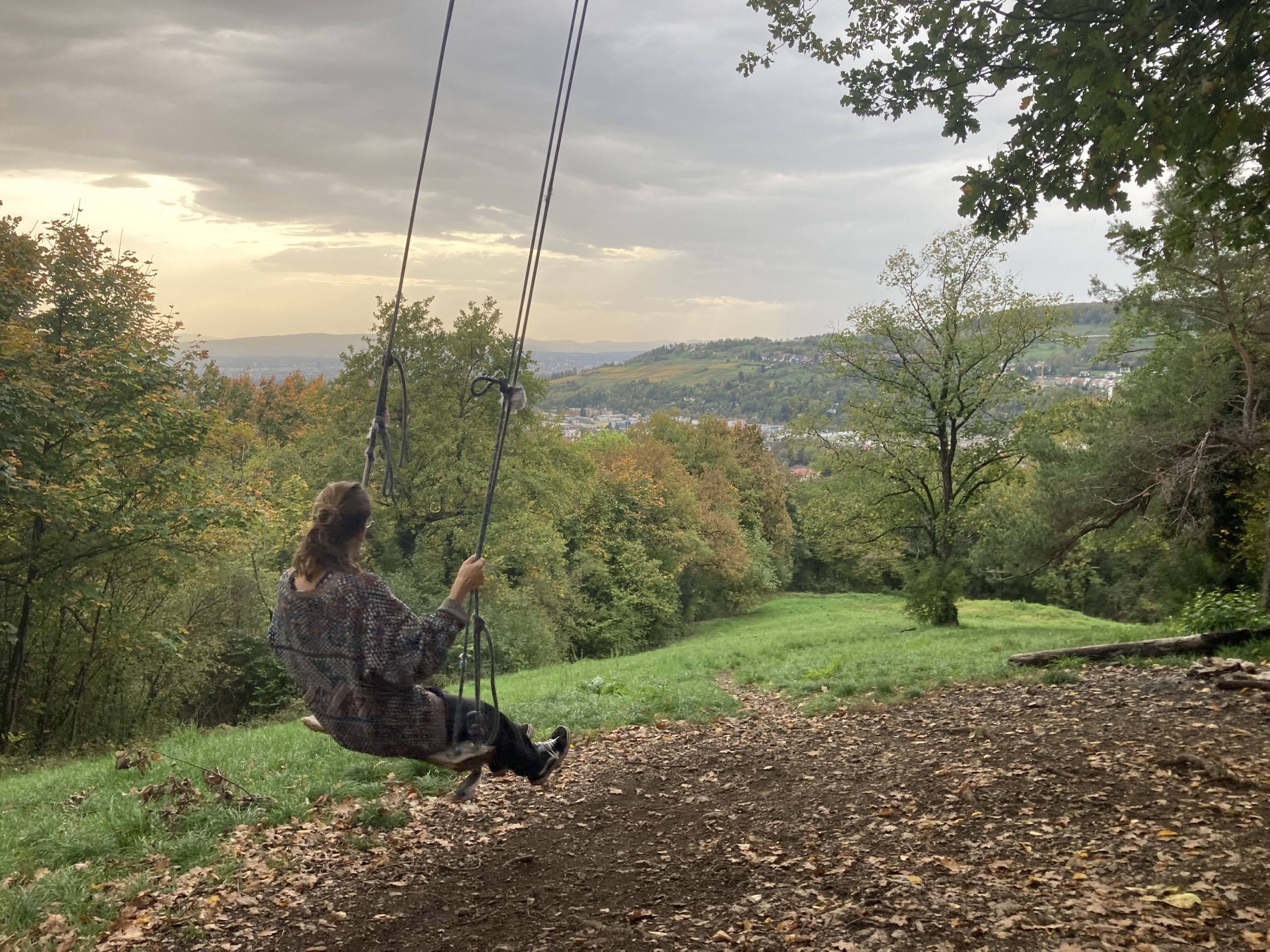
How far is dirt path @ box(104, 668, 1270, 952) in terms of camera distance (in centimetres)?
448

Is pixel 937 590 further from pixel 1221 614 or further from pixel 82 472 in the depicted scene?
pixel 82 472

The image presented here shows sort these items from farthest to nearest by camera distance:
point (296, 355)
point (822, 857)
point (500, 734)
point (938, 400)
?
point (296, 355), point (938, 400), point (822, 857), point (500, 734)

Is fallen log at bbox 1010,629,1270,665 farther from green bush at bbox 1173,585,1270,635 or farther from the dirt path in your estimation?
the dirt path

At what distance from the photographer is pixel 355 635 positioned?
4.48 metres

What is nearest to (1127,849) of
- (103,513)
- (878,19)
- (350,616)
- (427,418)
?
(350,616)

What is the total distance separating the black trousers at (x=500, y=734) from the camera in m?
5.06

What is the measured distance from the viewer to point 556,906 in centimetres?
512

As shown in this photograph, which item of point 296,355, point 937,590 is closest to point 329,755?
point 937,590

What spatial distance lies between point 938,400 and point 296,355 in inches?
1041


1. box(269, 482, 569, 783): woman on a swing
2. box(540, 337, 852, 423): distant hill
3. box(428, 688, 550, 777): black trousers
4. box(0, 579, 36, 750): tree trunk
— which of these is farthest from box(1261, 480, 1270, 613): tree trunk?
box(540, 337, 852, 423): distant hill

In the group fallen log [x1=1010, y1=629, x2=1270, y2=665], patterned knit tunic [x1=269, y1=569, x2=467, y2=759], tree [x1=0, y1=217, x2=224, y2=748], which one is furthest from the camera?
tree [x1=0, y1=217, x2=224, y2=748]

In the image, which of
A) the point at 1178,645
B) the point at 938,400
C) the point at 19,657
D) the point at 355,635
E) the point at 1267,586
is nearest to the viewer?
the point at 355,635

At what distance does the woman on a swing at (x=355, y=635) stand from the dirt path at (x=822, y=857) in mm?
1273

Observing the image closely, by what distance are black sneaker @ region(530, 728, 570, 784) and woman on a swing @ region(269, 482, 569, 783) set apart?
1.07m
